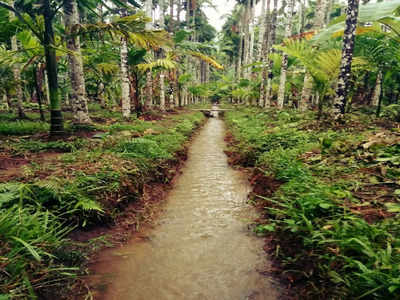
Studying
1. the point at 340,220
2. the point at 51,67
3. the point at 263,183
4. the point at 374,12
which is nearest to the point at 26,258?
the point at 340,220

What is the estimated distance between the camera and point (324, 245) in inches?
88.0

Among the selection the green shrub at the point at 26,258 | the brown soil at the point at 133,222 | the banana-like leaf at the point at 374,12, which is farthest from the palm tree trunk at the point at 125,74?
the green shrub at the point at 26,258

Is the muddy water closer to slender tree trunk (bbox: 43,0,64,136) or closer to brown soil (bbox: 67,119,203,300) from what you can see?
brown soil (bbox: 67,119,203,300)

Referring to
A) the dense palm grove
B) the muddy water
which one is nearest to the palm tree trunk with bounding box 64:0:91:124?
the dense palm grove

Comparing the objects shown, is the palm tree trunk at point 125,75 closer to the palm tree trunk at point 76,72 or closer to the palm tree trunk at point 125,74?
the palm tree trunk at point 125,74

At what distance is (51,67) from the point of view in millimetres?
4973

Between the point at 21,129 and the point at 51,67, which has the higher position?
the point at 51,67

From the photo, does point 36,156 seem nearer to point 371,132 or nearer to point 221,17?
point 371,132

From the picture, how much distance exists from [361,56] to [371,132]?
3150 mm

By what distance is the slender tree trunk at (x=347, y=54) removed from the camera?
528 cm

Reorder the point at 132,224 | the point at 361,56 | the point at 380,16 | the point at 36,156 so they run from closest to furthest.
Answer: the point at 132,224, the point at 36,156, the point at 380,16, the point at 361,56

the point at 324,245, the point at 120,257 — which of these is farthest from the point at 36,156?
the point at 324,245

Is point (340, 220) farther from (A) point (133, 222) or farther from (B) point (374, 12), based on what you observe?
(B) point (374, 12)

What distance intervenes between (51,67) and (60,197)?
3.43m
